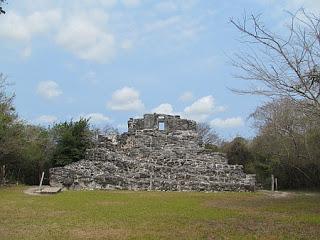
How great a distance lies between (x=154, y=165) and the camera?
24969 mm

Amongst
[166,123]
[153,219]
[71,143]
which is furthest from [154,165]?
[153,219]

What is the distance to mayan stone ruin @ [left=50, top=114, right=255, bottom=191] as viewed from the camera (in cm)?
2272

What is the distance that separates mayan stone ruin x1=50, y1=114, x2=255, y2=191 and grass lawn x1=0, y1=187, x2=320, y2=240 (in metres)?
5.78

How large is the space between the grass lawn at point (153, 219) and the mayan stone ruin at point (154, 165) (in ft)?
19.0

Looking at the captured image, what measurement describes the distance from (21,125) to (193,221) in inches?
667

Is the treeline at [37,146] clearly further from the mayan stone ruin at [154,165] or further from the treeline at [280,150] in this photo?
the treeline at [280,150]

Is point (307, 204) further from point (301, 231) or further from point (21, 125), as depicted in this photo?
point (21, 125)

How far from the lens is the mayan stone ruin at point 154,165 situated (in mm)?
22719

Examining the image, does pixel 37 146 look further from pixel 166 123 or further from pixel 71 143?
pixel 166 123

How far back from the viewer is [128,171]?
24688mm

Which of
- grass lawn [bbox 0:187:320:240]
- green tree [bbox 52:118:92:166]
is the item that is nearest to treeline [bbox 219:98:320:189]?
grass lawn [bbox 0:187:320:240]

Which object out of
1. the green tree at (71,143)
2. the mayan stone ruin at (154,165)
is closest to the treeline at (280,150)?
the mayan stone ruin at (154,165)

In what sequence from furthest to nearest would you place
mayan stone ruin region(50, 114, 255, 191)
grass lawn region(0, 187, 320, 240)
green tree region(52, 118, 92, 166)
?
green tree region(52, 118, 92, 166) < mayan stone ruin region(50, 114, 255, 191) < grass lawn region(0, 187, 320, 240)

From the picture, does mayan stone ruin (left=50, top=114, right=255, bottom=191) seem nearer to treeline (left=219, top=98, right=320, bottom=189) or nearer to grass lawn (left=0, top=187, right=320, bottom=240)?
treeline (left=219, top=98, right=320, bottom=189)
